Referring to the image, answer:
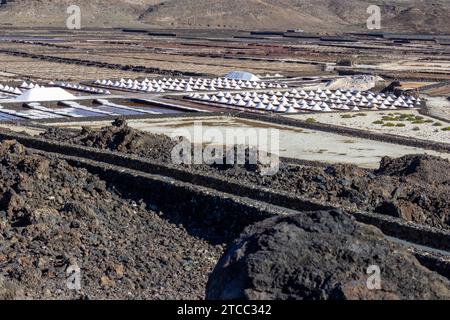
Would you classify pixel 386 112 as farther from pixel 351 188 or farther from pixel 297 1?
pixel 297 1

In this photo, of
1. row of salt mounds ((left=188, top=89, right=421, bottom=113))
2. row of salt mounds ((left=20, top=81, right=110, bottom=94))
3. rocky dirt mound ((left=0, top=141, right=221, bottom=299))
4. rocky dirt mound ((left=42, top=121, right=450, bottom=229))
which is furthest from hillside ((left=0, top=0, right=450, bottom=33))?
rocky dirt mound ((left=0, top=141, right=221, bottom=299))

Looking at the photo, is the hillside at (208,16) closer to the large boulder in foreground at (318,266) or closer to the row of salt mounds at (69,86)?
the row of salt mounds at (69,86)

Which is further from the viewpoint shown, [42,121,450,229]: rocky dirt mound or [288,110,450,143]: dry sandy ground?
[288,110,450,143]: dry sandy ground

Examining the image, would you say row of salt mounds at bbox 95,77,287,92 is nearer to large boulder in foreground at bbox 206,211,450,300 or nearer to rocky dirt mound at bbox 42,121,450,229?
rocky dirt mound at bbox 42,121,450,229

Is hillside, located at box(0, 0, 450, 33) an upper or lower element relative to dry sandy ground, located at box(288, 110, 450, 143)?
upper

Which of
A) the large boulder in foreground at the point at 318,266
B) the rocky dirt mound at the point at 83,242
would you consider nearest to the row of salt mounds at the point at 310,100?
the rocky dirt mound at the point at 83,242

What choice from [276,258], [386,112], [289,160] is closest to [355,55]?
[386,112]

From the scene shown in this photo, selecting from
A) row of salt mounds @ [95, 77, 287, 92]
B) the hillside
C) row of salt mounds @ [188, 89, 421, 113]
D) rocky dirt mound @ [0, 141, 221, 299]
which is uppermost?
the hillside
